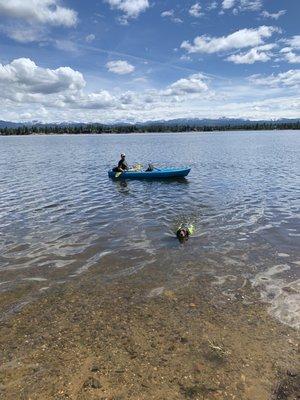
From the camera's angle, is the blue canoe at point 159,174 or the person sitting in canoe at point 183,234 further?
the blue canoe at point 159,174

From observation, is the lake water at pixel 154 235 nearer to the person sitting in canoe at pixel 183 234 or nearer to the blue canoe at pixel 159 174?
the person sitting in canoe at pixel 183 234

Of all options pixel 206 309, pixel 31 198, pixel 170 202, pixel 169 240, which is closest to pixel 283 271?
pixel 206 309

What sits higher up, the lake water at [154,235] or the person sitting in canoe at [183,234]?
the person sitting in canoe at [183,234]

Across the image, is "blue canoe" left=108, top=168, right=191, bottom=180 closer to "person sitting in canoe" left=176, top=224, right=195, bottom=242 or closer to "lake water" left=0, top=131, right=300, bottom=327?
"lake water" left=0, top=131, right=300, bottom=327

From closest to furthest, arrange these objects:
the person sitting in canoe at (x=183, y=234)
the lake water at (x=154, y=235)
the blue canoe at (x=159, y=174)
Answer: the lake water at (x=154, y=235) < the person sitting in canoe at (x=183, y=234) < the blue canoe at (x=159, y=174)

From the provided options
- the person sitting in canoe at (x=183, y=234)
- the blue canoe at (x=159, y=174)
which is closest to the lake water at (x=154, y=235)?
the person sitting in canoe at (x=183, y=234)

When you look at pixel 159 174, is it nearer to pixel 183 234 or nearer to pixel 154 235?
pixel 154 235

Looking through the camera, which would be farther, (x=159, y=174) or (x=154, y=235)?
(x=159, y=174)

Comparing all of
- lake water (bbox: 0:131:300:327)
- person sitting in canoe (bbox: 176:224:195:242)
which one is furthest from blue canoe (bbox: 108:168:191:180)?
person sitting in canoe (bbox: 176:224:195:242)

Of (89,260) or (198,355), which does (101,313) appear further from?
(89,260)

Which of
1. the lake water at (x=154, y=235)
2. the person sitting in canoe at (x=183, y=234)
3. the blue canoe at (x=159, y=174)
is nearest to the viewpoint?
the lake water at (x=154, y=235)

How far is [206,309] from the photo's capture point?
440 inches

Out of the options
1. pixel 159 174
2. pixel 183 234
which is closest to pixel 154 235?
→ pixel 183 234

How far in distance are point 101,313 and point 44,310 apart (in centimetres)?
179
